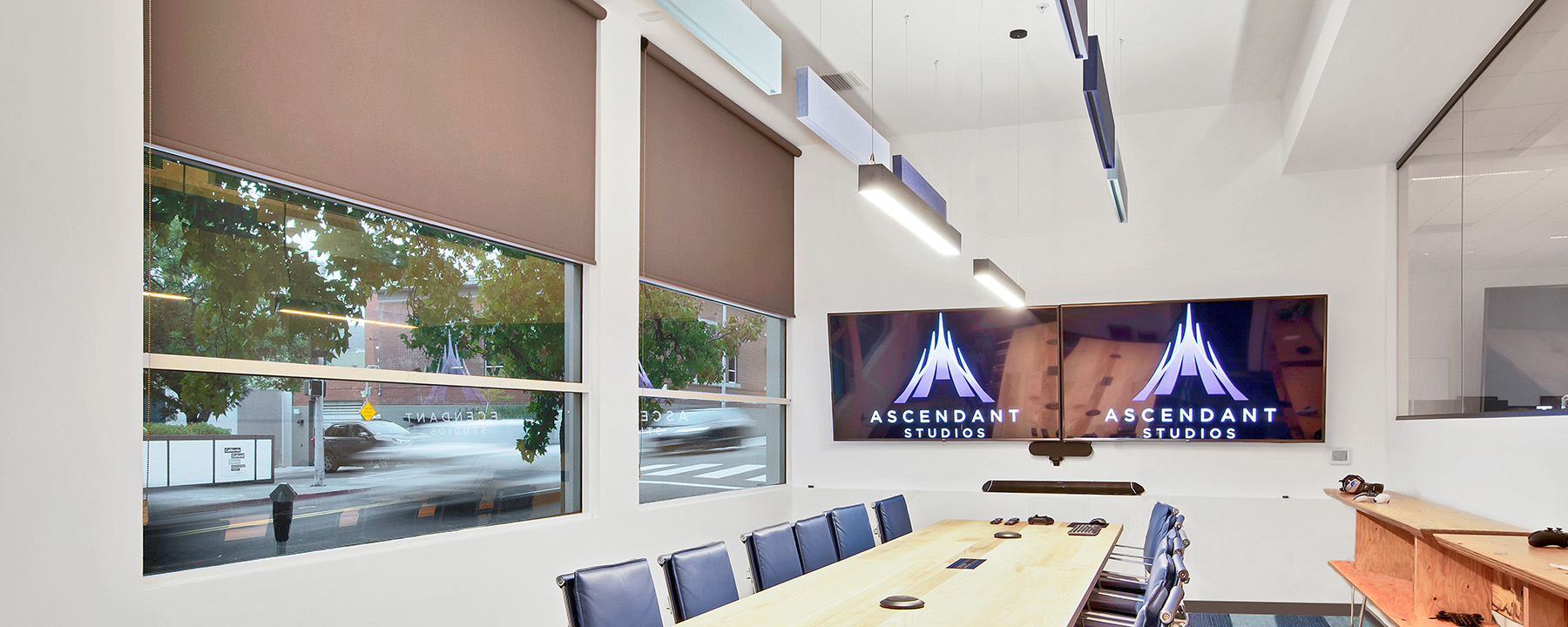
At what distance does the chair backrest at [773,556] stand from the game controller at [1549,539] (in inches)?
117

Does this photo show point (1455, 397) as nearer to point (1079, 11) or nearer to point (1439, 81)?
point (1439, 81)

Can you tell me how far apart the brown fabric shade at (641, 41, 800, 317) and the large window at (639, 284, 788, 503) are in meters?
0.22

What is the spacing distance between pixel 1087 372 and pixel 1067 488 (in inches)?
35.7

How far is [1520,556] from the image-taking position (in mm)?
3416

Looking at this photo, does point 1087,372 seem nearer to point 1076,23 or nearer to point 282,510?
point 1076,23

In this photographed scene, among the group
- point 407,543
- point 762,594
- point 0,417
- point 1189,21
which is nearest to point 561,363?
point 407,543

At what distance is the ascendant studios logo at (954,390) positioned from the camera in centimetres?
761

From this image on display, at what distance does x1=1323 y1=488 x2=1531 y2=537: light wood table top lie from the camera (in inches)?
166

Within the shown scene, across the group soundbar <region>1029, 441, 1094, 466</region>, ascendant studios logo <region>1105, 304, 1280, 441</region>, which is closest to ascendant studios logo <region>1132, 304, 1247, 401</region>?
ascendant studios logo <region>1105, 304, 1280, 441</region>

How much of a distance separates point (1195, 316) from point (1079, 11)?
4812 mm

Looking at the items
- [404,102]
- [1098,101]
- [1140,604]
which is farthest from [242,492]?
[1140,604]

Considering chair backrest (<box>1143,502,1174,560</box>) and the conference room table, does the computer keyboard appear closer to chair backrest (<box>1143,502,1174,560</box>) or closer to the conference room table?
the conference room table

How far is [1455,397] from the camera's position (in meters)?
5.13

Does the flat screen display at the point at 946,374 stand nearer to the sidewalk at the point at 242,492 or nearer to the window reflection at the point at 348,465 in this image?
the window reflection at the point at 348,465
